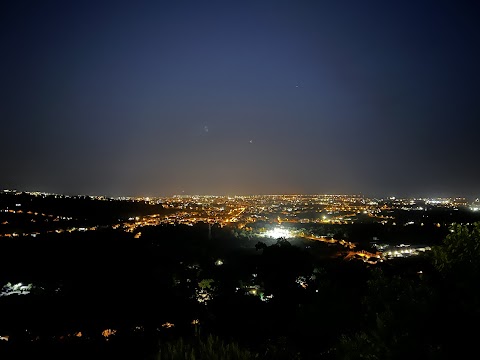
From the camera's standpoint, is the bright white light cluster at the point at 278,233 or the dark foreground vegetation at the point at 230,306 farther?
the bright white light cluster at the point at 278,233

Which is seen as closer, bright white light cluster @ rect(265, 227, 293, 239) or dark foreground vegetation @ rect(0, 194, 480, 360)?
dark foreground vegetation @ rect(0, 194, 480, 360)

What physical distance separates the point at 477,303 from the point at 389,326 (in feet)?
4.48

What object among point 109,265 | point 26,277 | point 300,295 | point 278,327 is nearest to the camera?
point 278,327

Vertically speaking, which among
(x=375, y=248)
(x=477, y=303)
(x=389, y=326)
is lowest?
(x=375, y=248)

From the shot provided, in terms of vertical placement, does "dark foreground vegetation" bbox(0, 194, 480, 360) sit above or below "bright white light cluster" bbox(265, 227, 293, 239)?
above

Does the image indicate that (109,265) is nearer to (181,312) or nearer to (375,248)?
(181,312)

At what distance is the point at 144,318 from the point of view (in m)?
17.7

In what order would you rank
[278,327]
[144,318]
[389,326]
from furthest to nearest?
[144,318] < [278,327] < [389,326]

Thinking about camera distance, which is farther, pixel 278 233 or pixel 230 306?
pixel 278 233

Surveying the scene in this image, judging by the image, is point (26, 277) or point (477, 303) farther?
point (26, 277)

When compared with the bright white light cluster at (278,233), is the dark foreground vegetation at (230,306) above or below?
above

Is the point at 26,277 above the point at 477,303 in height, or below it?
below

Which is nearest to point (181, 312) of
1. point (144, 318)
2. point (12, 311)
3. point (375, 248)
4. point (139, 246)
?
point (144, 318)

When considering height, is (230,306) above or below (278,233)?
above
